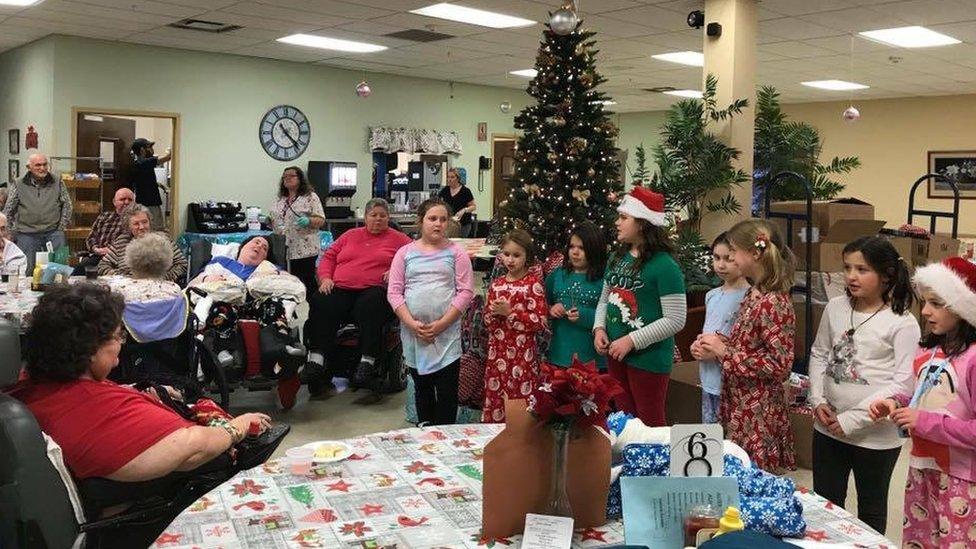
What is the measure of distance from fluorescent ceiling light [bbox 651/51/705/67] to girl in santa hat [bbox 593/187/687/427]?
6715mm

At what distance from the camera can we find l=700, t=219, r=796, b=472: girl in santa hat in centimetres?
330

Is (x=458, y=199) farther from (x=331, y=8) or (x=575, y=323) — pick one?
(x=575, y=323)

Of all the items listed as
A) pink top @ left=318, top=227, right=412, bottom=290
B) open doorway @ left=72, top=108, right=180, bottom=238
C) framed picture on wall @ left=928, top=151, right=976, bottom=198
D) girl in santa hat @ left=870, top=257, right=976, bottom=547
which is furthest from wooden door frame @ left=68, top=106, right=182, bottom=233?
framed picture on wall @ left=928, top=151, right=976, bottom=198

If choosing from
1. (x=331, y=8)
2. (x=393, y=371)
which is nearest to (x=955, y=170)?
(x=331, y=8)

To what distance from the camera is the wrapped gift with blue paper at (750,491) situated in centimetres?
177

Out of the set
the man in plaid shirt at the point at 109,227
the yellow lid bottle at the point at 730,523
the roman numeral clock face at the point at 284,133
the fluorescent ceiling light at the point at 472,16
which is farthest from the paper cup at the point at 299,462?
the roman numeral clock face at the point at 284,133

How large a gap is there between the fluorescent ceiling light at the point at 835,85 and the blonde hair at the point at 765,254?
9.61m

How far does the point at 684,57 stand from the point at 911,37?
2.51 meters

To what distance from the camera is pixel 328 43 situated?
9.73 m

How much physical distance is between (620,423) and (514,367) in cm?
207

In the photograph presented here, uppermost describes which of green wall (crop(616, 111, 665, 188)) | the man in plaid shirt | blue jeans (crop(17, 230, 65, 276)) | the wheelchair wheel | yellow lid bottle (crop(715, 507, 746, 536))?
green wall (crop(616, 111, 665, 188))

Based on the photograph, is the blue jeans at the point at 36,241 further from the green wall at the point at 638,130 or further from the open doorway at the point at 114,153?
the green wall at the point at 638,130

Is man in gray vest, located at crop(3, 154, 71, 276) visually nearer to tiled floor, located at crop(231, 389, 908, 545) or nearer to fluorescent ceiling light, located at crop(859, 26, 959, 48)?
tiled floor, located at crop(231, 389, 908, 545)

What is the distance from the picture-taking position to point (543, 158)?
5.25 m
